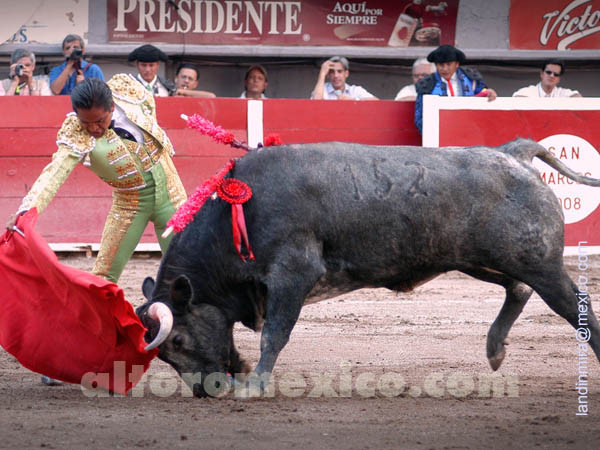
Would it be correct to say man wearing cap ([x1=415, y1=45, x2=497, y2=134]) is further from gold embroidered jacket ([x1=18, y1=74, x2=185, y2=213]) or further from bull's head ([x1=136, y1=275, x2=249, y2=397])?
bull's head ([x1=136, y1=275, x2=249, y2=397])

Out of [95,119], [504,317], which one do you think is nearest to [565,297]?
[504,317]

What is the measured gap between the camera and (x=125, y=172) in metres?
3.87

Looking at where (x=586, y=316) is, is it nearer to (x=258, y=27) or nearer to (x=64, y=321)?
(x=64, y=321)

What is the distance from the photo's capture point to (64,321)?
3729 millimetres

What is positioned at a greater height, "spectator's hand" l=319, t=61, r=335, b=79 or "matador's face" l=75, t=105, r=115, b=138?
"spectator's hand" l=319, t=61, r=335, b=79

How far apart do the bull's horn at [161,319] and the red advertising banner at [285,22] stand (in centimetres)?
537

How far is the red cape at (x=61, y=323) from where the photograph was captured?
364cm

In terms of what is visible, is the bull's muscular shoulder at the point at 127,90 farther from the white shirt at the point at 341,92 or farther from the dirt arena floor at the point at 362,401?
the white shirt at the point at 341,92

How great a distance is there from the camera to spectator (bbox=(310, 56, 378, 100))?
7.83 metres

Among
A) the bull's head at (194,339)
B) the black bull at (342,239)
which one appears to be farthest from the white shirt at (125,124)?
the bull's head at (194,339)

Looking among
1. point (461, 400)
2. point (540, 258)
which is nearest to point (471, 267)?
point (540, 258)

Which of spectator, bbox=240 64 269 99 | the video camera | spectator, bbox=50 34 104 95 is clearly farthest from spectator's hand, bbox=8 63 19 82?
spectator, bbox=240 64 269 99

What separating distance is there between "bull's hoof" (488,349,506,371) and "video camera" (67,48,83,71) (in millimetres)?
4363

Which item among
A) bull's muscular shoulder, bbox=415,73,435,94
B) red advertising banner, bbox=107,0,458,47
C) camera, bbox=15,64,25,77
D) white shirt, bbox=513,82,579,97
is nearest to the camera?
camera, bbox=15,64,25,77
